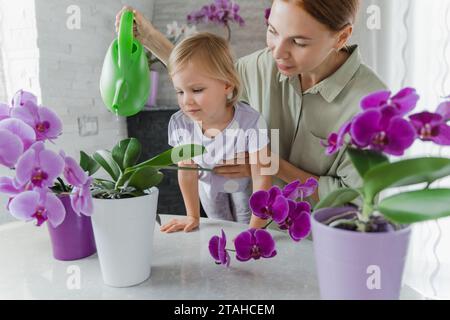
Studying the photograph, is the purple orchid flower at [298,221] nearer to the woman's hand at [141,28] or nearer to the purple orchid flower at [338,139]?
the purple orchid flower at [338,139]

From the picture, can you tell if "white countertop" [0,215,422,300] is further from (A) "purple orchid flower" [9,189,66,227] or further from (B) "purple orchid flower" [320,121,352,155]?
(B) "purple orchid flower" [320,121,352,155]

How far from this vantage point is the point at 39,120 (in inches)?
21.0

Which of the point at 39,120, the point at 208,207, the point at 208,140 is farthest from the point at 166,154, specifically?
the point at 208,207

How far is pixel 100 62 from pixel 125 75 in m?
1.64

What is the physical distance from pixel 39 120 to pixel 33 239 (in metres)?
0.33

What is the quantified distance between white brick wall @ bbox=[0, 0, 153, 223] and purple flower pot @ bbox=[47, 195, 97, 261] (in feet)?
3.12

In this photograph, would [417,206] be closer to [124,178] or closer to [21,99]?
[124,178]

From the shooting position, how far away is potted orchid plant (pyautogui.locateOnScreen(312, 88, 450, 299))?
0.36 metres

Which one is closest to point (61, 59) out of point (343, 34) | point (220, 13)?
point (220, 13)

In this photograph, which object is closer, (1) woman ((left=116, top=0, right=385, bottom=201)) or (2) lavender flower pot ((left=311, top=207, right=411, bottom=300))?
(2) lavender flower pot ((left=311, top=207, right=411, bottom=300))

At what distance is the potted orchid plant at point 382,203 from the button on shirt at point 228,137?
54 centimetres

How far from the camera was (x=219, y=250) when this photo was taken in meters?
0.59

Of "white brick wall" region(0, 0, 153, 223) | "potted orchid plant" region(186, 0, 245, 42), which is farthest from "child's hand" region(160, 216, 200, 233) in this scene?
"potted orchid plant" region(186, 0, 245, 42)

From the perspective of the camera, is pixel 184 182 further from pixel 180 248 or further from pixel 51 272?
pixel 51 272
